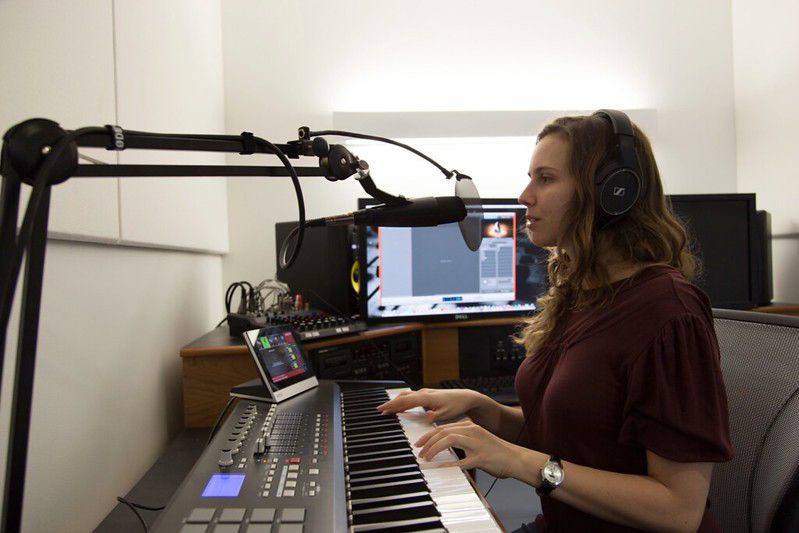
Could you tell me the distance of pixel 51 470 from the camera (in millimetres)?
756

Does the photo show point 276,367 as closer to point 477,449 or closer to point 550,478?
point 477,449

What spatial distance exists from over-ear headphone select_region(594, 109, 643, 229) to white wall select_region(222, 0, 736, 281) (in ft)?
4.87

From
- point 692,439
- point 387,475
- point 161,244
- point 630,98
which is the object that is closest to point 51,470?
point 387,475

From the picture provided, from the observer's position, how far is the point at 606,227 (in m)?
0.97

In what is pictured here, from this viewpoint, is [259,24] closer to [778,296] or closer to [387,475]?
[387,475]

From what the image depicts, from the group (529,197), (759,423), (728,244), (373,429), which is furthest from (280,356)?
(728,244)

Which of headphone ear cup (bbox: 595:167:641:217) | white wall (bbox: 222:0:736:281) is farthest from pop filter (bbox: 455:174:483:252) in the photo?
white wall (bbox: 222:0:736:281)

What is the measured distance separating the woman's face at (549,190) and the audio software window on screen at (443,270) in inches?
25.1

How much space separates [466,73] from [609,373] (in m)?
1.91

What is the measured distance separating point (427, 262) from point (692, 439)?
3.36 ft

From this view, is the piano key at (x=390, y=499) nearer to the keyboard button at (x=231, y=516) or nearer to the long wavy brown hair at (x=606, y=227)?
the keyboard button at (x=231, y=516)

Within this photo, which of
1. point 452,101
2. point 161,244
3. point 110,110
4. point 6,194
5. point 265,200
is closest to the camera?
point 6,194

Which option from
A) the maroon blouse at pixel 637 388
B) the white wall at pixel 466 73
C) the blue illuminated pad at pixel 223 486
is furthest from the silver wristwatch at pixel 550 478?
the white wall at pixel 466 73

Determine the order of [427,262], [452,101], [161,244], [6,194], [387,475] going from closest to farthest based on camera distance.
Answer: [6,194]
[387,475]
[161,244]
[427,262]
[452,101]
